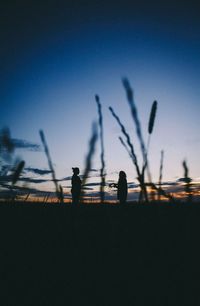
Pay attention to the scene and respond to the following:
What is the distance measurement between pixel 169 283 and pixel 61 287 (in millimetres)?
913

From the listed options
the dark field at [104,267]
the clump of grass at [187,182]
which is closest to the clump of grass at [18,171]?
the dark field at [104,267]

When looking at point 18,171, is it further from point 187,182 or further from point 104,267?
point 187,182

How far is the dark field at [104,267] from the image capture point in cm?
200

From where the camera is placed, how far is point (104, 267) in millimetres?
2480

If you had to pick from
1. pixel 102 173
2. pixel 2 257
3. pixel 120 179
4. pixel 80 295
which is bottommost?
pixel 80 295


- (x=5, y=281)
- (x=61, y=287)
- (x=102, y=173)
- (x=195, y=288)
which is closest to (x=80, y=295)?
(x=61, y=287)

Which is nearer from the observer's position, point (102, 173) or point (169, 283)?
point (169, 283)

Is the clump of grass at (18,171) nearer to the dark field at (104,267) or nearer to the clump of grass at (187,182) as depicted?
the dark field at (104,267)

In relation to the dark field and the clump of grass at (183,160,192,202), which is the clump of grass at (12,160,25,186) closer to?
the dark field

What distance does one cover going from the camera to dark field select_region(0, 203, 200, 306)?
6.56 feet

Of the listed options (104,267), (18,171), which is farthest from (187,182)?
(18,171)

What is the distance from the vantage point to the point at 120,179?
31.7 ft

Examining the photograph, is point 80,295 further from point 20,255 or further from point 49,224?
point 49,224

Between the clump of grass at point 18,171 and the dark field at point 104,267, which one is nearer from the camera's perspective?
the dark field at point 104,267
